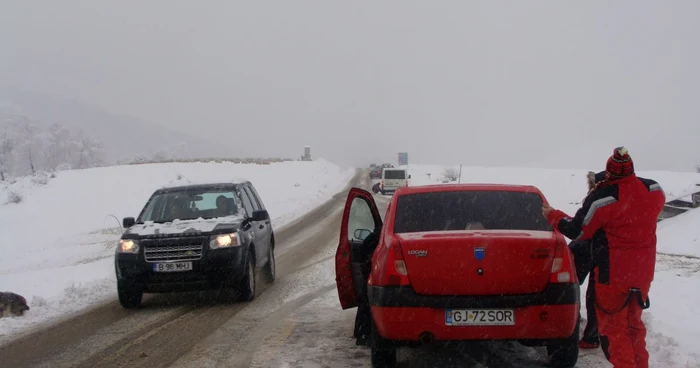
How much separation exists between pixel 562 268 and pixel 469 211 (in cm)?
100

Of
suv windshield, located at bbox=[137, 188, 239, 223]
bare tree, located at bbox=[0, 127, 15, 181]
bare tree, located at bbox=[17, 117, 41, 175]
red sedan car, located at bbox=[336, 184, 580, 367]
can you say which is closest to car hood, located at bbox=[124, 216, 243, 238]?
suv windshield, located at bbox=[137, 188, 239, 223]

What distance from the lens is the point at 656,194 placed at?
440cm

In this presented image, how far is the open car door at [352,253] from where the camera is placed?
18.6 ft

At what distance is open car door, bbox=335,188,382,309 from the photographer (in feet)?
18.6

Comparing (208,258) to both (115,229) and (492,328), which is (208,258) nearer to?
(492,328)

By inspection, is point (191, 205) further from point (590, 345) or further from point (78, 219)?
point (78, 219)

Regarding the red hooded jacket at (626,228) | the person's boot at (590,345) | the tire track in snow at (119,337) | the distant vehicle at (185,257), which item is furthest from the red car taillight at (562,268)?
the distant vehicle at (185,257)

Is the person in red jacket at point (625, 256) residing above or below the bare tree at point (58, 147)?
below

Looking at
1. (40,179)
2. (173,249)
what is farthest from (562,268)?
(40,179)

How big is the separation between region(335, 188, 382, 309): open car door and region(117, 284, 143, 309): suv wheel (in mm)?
3545

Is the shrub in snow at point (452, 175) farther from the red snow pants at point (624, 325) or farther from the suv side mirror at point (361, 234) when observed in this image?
the red snow pants at point (624, 325)

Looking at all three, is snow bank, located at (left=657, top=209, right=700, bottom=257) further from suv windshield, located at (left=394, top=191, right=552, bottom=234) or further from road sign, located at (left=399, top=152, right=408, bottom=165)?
road sign, located at (left=399, top=152, right=408, bottom=165)

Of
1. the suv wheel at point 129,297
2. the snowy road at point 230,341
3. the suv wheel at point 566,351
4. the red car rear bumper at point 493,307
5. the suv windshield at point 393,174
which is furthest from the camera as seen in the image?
the suv windshield at point 393,174

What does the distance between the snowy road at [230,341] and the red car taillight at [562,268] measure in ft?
3.26
